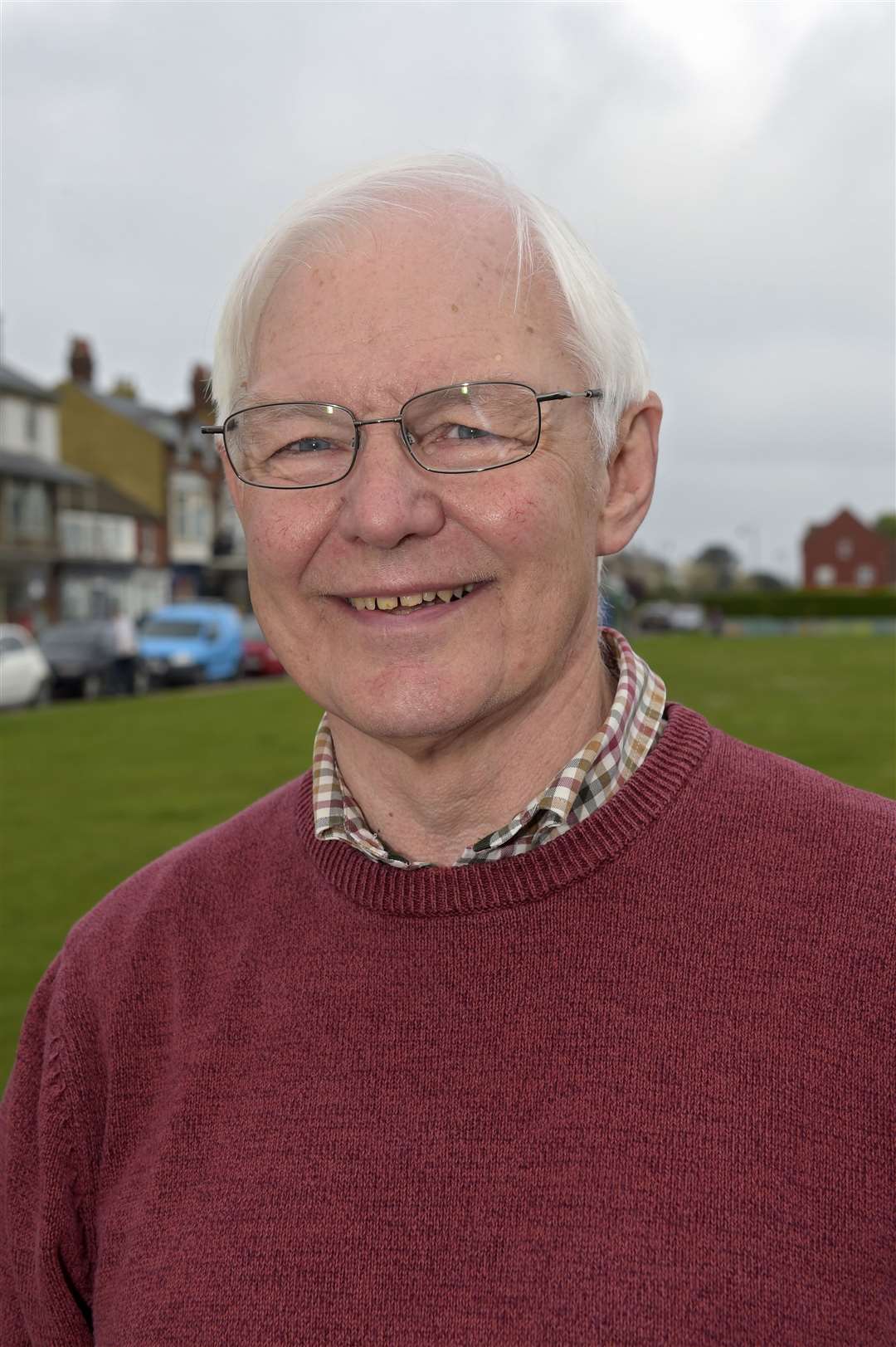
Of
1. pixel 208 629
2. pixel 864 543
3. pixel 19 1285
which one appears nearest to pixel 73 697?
pixel 208 629

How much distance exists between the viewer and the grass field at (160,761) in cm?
892

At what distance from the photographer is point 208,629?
30.8 metres

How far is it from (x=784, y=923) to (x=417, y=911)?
1.72 ft

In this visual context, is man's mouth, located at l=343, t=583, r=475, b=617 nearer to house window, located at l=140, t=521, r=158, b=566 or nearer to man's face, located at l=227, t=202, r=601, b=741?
man's face, located at l=227, t=202, r=601, b=741

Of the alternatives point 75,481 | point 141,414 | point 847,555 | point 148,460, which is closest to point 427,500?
point 75,481

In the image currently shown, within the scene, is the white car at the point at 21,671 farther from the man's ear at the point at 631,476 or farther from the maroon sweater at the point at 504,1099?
the man's ear at the point at 631,476

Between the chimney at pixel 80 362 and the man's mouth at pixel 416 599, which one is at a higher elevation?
the chimney at pixel 80 362

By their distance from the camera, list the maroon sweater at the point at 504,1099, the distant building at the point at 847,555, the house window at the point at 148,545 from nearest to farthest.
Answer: the maroon sweater at the point at 504,1099, the house window at the point at 148,545, the distant building at the point at 847,555

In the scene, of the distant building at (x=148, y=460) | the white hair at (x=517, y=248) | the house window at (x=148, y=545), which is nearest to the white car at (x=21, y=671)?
the white hair at (x=517, y=248)

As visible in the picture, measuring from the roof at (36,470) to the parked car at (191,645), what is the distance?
13.5 meters

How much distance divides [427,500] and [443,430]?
105mm

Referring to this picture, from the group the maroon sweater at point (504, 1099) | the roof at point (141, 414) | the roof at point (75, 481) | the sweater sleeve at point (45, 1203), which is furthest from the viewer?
the roof at point (141, 414)

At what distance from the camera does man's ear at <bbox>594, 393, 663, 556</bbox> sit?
7.15 ft

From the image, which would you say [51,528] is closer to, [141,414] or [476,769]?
[141,414]
